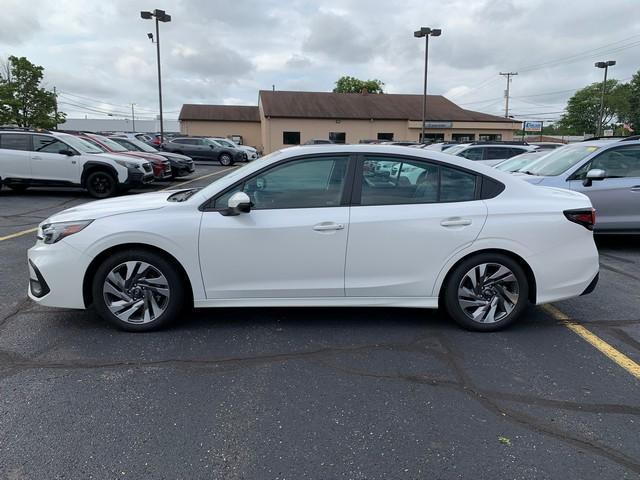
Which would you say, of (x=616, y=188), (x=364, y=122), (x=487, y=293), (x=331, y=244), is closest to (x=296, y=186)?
(x=331, y=244)

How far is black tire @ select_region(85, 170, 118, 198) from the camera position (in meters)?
12.3

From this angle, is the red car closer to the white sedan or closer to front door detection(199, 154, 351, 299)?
the white sedan

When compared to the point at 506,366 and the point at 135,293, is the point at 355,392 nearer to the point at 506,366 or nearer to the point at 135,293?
the point at 506,366

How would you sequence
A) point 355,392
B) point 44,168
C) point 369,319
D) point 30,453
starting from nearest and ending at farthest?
1. point 30,453
2. point 355,392
3. point 369,319
4. point 44,168

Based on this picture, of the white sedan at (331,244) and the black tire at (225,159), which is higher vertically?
the black tire at (225,159)

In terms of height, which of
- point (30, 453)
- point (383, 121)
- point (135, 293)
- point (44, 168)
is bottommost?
point (30, 453)

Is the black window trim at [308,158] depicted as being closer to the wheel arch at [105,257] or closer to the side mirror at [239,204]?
the side mirror at [239,204]

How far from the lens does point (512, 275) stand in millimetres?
4066

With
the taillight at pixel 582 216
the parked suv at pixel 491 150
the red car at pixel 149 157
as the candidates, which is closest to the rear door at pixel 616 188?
the taillight at pixel 582 216

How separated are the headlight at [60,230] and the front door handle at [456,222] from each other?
2.86 m

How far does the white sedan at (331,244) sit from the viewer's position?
3.89 metres

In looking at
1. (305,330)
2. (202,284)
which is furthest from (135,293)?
(305,330)

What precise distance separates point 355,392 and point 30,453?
1851 mm

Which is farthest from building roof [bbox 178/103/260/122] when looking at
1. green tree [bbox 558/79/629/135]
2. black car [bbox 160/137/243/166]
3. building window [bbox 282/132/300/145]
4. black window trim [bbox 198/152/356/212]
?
green tree [bbox 558/79/629/135]
